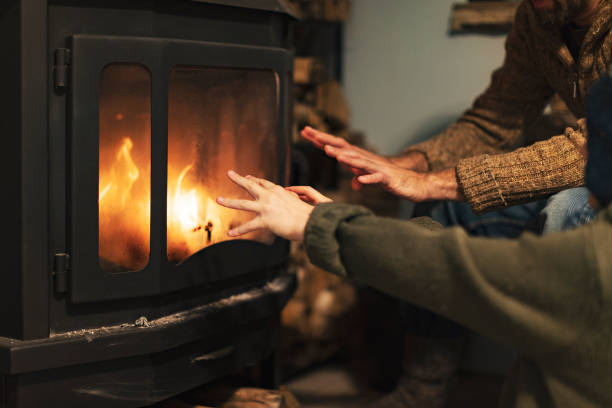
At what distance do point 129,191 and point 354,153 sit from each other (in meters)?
0.44

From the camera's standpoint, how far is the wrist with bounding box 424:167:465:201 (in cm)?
156

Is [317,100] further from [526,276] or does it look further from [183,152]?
[526,276]

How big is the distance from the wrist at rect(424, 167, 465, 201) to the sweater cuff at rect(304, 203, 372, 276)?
1.81 feet

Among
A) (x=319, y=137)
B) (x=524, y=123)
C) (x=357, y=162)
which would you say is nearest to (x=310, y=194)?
(x=357, y=162)

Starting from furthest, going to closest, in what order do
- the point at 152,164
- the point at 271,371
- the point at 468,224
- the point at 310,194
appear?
1. the point at 468,224
2. the point at 271,371
3. the point at 152,164
4. the point at 310,194

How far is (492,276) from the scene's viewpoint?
93cm

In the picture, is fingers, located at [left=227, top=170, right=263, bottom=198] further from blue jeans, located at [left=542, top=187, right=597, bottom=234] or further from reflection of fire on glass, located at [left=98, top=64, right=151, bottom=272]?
blue jeans, located at [left=542, top=187, right=597, bottom=234]

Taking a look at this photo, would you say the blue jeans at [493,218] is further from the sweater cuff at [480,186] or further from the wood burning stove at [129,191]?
the wood burning stove at [129,191]

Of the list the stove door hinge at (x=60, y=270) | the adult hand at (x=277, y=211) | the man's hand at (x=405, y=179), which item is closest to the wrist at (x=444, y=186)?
the man's hand at (x=405, y=179)

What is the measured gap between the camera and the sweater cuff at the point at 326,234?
102 centimetres

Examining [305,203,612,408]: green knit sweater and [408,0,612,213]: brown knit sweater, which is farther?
[408,0,612,213]: brown knit sweater

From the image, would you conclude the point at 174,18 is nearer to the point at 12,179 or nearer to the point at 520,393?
the point at 12,179

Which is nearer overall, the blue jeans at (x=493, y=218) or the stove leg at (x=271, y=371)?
the stove leg at (x=271, y=371)

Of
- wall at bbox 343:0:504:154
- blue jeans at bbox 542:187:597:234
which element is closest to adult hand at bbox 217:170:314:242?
blue jeans at bbox 542:187:597:234
